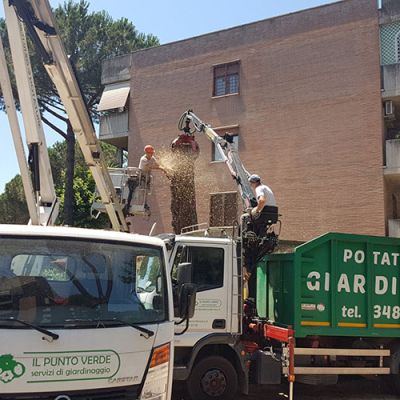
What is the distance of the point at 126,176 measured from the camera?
10.2 m

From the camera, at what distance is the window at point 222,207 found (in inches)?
859

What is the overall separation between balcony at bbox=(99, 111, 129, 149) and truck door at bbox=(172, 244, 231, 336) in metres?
20.6

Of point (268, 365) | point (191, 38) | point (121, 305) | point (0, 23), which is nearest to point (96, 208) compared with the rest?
point (268, 365)

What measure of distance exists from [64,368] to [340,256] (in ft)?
17.1

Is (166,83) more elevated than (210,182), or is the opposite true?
(166,83)

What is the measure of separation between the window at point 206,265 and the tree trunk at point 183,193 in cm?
551

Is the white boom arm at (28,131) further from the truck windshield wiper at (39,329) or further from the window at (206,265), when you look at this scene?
the truck windshield wiper at (39,329)

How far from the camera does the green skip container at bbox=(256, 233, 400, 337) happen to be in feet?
25.6

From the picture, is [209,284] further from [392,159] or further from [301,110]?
[301,110]

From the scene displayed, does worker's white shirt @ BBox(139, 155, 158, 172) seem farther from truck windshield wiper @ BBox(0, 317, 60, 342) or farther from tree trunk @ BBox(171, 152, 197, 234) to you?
truck windshield wiper @ BBox(0, 317, 60, 342)

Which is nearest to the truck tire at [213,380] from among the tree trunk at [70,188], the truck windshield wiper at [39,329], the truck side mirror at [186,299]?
the truck side mirror at [186,299]

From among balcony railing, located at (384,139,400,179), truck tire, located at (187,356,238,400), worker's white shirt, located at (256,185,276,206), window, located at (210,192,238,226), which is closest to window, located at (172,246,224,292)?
truck tire, located at (187,356,238,400)

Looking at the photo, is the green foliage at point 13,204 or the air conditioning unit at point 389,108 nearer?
the air conditioning unit at point 389,108

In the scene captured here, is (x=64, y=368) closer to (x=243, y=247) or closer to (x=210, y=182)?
(x=243, y=247)
